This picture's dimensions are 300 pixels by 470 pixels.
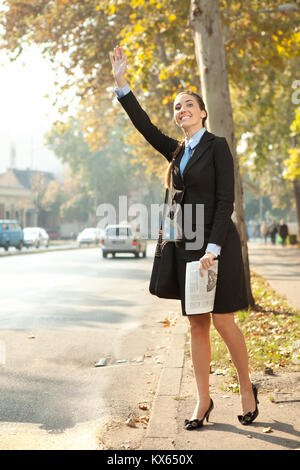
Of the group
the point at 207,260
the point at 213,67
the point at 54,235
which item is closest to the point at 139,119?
the point at 207,260

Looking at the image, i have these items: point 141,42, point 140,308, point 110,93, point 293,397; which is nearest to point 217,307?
point 293,397

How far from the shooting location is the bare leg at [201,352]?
4.17 m

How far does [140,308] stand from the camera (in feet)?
37.7

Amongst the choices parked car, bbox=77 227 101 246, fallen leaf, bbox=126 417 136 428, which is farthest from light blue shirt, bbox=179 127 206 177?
parked car, bbox=77 227 101 246

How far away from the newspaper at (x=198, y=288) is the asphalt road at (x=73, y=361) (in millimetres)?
1023

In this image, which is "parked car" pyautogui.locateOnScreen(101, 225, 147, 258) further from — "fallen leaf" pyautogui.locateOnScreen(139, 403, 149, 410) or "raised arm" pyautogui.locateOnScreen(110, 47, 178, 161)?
"raised arm" pyautogui.locateOnScreen(110, 47, 178, 161)

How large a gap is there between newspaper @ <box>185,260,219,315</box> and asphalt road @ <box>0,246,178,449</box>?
1.02m

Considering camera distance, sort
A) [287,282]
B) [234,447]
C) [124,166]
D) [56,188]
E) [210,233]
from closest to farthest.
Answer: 1. [234,447]
2. [210,233]
3. [287,282]
4. [56,188]
5. [124,166]

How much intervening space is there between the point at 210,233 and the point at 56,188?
75910 mm

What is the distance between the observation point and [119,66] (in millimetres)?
4395

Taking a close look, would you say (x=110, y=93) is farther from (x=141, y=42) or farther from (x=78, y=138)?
(x=78, y=138)

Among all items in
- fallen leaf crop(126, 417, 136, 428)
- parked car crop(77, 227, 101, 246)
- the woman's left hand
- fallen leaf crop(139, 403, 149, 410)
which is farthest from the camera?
parked car crop(77, 227, 101, 246)

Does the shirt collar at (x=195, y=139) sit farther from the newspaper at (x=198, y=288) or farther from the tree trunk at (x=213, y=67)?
the tree trunk at (x=213, y=67)

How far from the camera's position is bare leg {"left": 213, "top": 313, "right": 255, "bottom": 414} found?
410 cm
